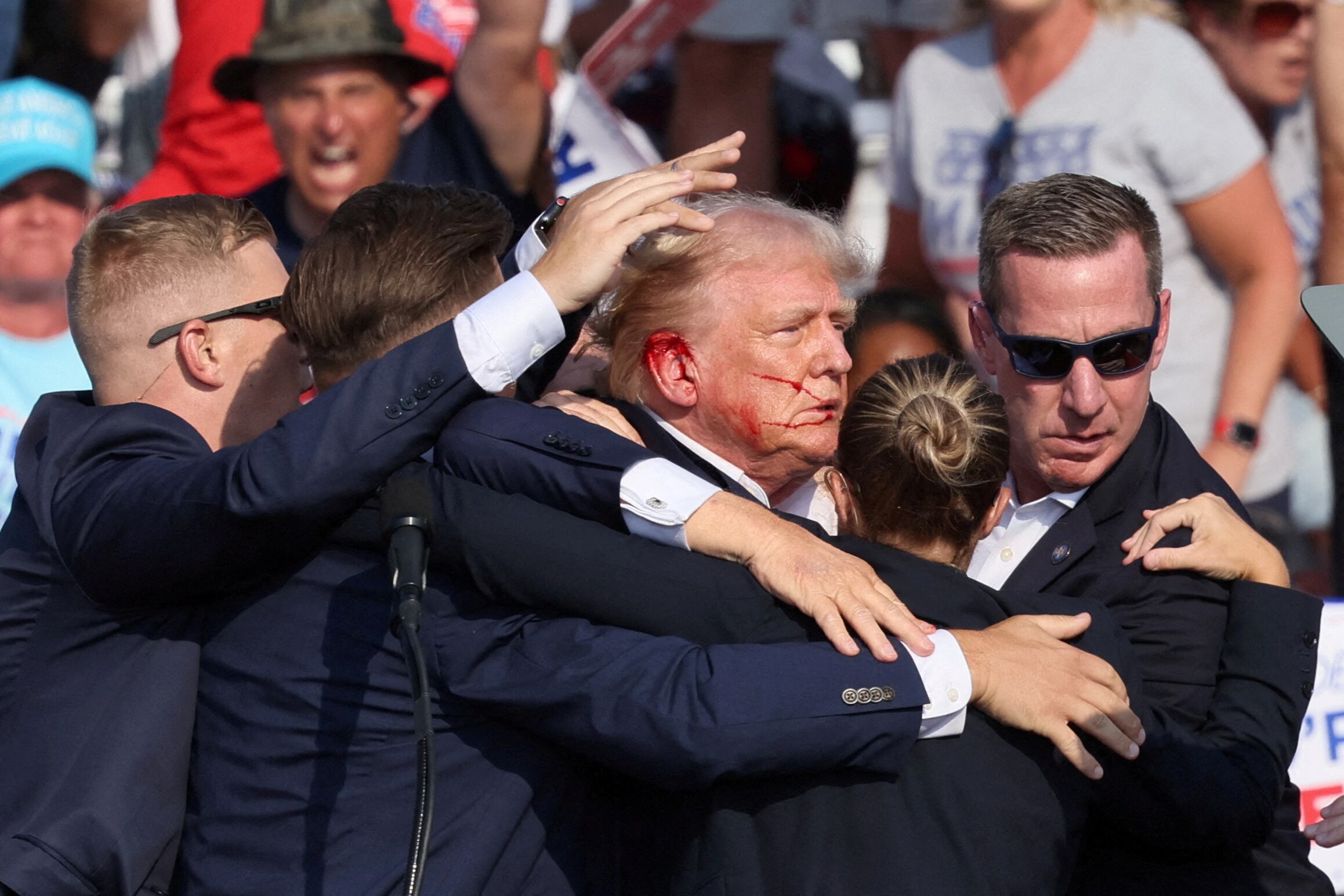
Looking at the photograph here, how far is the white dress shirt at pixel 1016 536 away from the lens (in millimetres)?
3021

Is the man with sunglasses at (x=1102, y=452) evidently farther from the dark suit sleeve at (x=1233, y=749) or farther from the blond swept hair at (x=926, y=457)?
the blond swept hair at (x=926, y=457)

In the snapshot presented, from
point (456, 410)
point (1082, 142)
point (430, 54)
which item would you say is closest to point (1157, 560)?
point (456, 410)

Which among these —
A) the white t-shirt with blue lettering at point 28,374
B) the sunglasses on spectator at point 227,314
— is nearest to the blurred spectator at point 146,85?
the white t-shirt with blue lettering at point 28,374

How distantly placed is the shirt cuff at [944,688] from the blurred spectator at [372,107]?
2874 mm

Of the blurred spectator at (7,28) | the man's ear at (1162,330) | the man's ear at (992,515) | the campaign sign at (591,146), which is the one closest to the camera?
the man's ear at (992,515)

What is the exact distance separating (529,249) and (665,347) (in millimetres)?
444

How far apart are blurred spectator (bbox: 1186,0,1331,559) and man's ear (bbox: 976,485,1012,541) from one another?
2.66m

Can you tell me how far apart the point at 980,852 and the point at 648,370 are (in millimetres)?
1027

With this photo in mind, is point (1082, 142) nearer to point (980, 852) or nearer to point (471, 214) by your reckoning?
point (471, 214)

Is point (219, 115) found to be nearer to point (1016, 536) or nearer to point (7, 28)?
point (7, 28)

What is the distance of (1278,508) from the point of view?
505cm

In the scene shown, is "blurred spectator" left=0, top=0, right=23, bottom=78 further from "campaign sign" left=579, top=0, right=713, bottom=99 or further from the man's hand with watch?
the man's hand with watch

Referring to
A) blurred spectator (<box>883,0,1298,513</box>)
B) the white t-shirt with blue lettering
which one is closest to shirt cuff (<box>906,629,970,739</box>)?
blurred spectator (<box>883,0,1298,513</box>)

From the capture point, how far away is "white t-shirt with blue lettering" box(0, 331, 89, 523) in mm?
5137
